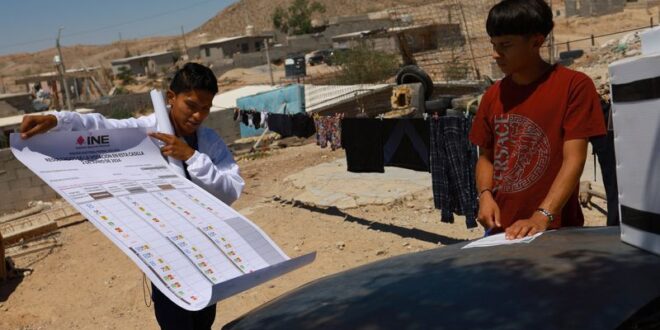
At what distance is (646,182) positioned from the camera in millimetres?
1449

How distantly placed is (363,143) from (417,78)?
17.0ft

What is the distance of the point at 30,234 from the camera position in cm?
888

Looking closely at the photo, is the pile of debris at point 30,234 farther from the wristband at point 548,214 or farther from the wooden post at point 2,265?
the wristband at point 548,214

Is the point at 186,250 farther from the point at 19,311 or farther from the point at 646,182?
the point at 19,311

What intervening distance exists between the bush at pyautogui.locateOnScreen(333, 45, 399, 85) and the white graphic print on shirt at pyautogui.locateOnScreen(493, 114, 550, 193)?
2564 cm

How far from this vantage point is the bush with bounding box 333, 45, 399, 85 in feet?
92.2

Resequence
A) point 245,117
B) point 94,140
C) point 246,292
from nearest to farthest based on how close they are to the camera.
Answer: point 94,140
point 246,292
point 245,117

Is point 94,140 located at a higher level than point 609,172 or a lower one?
higher

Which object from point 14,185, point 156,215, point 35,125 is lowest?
point 14,185

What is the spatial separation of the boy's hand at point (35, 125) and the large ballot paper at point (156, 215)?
0.07 ft

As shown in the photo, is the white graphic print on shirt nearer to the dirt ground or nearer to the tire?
the dirt ground

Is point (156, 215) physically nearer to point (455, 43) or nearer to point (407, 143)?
point (407, 143)

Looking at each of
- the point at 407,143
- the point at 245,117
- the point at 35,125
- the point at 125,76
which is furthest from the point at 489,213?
the point at 125,76

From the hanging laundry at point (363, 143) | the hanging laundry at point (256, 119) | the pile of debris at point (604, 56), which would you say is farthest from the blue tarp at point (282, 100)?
the pile of debris at point (604, 56)
